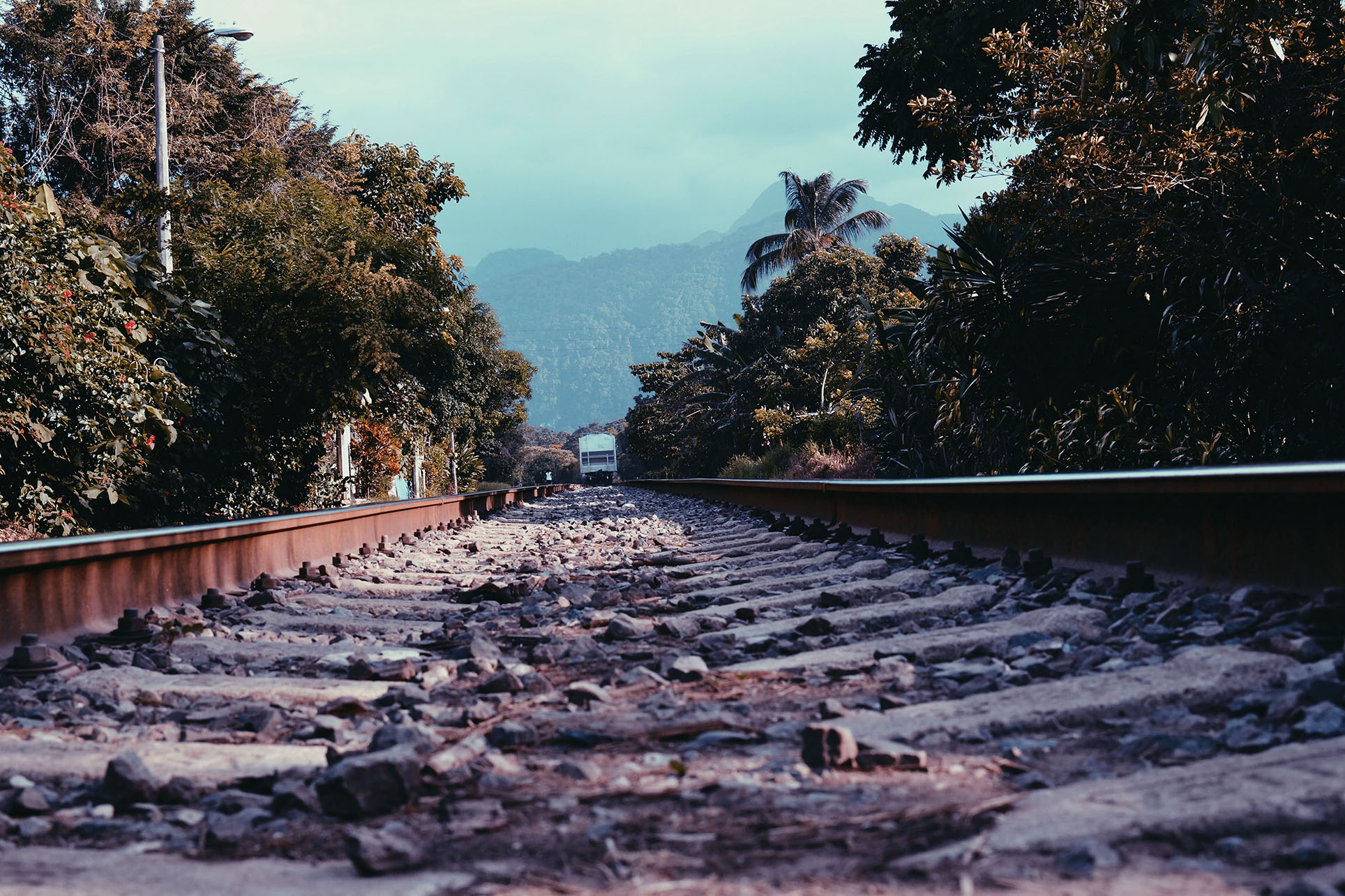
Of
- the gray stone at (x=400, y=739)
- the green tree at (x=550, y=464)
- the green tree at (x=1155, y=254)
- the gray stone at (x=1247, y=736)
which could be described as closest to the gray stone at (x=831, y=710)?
the gray stone at (x=1247, y=736)

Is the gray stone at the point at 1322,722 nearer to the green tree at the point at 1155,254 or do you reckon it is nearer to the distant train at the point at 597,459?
the green tree at the point at 1155,254

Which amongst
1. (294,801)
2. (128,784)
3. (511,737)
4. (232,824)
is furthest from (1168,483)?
(128,784)

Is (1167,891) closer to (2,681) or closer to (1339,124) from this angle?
(2,681)

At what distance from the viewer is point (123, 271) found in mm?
10789

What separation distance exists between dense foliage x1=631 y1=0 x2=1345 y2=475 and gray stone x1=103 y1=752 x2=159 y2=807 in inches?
275

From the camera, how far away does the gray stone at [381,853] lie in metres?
1.66

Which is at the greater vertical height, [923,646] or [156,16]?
[156,16]

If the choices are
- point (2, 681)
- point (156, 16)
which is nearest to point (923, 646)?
point (2, 681)

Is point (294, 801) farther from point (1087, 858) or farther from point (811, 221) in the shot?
point (811, 221)

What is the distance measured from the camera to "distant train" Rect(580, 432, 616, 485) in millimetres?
63469

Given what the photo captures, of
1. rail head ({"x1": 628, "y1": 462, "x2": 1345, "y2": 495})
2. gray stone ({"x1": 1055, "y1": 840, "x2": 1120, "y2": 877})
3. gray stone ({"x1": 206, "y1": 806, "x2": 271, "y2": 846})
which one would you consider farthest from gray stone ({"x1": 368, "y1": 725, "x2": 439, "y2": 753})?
rail head ({"x1": 628, "y1": 462, "x2": 1345, "y2": 495})

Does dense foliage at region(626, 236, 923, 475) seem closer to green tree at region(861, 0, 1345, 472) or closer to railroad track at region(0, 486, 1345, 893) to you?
green tree at region(861, 0, 1345, 472)

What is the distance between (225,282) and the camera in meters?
14.5

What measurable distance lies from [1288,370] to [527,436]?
514ft
